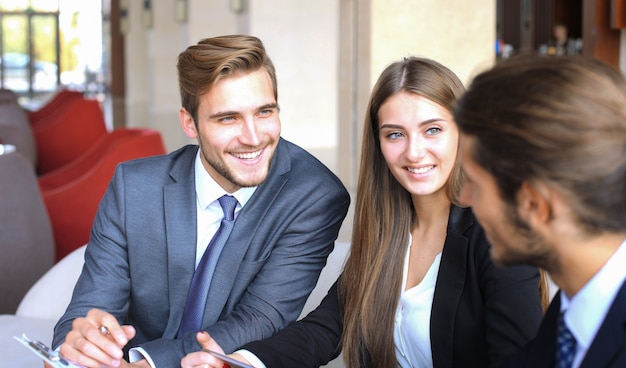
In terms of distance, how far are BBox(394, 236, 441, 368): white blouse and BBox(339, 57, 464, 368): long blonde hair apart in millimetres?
23

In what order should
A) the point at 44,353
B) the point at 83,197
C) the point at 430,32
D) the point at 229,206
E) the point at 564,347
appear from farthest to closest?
1. the point at 430,32
2. the point at 83,197
3. the point at 229,206
4. the point at 44,353
5. the point at 564,347

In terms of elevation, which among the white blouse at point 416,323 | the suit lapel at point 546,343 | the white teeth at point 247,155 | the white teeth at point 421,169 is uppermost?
the white teeth at point 247,155

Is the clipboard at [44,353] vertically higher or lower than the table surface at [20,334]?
higher

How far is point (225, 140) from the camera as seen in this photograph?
2.16 meters

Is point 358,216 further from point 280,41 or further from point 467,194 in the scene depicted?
point 280,41

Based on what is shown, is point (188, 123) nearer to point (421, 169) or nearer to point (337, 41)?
point (421, 169)

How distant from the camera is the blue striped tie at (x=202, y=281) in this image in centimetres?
221

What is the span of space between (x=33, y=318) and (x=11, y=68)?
2616 centimetres

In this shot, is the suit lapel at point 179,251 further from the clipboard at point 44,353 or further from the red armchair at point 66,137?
the red armchair at point 66,137

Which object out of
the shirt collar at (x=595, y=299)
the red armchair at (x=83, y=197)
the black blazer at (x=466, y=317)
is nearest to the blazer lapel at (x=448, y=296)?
the black blazer at (x=466, y=317)

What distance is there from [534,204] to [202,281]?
3.91 feet

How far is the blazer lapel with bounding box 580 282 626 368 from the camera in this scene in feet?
3.87

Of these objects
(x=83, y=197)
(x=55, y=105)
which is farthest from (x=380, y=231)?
(x=55, y=105)

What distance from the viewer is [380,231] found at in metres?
2.12
